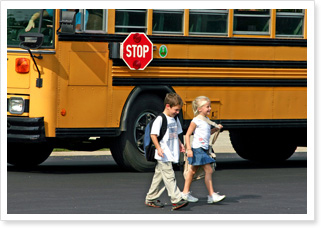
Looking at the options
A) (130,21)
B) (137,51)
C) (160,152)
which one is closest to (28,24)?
(130,21)

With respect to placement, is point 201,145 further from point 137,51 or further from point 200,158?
point 137,51

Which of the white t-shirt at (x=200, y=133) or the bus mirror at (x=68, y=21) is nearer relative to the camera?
the white t-shirt at (x=200, y=133)

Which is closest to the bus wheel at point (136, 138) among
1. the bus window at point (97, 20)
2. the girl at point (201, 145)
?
the bus window at point (97, 20)

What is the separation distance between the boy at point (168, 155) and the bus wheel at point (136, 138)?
339 cm

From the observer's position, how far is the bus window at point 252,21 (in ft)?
44.8

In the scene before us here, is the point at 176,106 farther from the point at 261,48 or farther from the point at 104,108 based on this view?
the point at 261,48

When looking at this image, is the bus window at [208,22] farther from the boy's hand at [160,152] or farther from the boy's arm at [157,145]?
the boy's hand at [160,152]

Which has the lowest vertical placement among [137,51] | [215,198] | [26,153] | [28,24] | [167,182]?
[215,198]

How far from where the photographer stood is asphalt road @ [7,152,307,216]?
9.35 metres

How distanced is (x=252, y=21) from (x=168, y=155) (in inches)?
192

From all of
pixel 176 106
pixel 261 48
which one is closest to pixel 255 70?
pixel 261 48

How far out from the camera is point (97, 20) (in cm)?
1278

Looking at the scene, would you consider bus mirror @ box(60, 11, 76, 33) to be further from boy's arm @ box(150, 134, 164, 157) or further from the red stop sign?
boy's arm @ box(150, 134, 164, 157)

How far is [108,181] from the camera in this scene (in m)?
12.0
